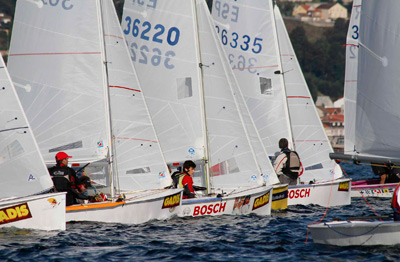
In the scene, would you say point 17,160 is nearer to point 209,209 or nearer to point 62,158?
point 62,158

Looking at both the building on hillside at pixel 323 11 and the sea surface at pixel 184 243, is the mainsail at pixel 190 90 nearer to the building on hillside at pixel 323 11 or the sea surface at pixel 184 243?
the sea surface at pixel 184 243

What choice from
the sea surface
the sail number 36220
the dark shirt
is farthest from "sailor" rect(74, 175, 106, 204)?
the sail number 36220

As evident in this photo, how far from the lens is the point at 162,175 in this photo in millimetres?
16328

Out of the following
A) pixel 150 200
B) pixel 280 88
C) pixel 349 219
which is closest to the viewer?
pixel 349 219

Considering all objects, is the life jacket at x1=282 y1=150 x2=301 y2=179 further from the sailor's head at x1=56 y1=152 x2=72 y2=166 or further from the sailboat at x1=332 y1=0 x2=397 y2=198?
the sailor's head at x1=56 y1=152 x2=72 y2=166

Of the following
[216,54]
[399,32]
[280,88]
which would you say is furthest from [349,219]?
[280,88]

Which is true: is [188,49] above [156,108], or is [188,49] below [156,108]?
above

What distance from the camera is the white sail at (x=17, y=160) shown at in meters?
13.8

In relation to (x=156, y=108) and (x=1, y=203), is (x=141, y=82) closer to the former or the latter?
(x=156, y=108)

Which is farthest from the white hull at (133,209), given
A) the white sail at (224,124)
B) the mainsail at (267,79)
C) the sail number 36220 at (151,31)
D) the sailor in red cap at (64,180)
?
the mainsail at (267,79)

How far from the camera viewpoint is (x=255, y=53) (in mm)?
21938

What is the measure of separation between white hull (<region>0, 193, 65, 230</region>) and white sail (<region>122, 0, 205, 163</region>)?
440 centimetres

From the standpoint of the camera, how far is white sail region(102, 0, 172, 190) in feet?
53.3

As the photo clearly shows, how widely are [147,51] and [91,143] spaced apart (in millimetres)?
2853
